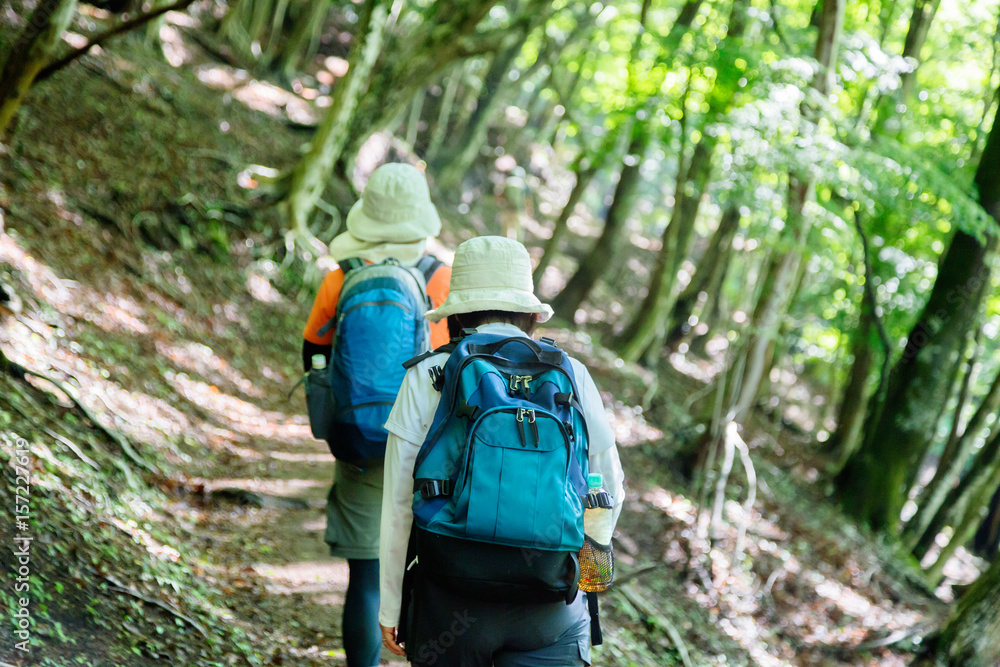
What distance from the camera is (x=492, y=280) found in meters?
2.54

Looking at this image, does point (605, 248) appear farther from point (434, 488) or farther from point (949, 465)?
point (434, 488)

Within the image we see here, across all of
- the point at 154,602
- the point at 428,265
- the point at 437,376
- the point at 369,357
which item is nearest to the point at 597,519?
the point at 437,376

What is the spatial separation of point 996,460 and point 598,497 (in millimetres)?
11119

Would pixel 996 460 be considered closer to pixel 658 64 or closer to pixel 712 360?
pixel 658 64

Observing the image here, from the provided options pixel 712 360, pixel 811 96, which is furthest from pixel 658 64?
pixel 712 360

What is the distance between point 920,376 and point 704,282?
22.8 feet

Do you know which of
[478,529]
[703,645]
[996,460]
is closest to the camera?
[478,529]

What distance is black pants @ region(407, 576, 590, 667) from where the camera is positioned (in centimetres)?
228

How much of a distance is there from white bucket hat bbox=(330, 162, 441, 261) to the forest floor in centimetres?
210

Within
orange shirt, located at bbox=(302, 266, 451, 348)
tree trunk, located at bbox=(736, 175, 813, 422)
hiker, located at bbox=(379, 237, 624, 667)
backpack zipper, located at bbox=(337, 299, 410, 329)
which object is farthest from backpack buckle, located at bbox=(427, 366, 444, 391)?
tree trunk, located at bbox=(736, 175, 813, 422)

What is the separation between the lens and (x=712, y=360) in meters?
21.4

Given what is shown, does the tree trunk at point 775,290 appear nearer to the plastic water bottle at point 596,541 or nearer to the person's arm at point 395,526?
the plastic water bottle at point 596,541

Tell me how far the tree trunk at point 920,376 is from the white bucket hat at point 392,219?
10.0 metres

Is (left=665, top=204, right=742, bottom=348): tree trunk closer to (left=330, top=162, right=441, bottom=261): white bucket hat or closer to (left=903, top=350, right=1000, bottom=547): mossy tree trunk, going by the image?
(left=903, top=350, right=1000, bottom=547): mossy tree trunk
